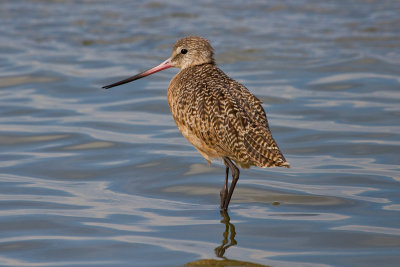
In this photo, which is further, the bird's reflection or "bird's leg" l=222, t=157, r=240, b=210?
"bird's leg" l=222, t=157, r=240, b=210

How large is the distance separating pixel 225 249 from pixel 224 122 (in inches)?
35.3

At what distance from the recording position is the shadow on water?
14.3 feet

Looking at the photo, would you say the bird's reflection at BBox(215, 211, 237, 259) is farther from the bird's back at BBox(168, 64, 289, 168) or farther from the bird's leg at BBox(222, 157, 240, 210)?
the bird's back at BBox(168, 64, 289, 168)

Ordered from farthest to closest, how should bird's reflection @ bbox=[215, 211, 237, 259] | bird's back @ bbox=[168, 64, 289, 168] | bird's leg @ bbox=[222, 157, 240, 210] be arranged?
bird's leg @ bbox=[222, 157, 240, 210] < bird's back @ bbox=[168, 64, 289, 168] < bird's reflection @ bbox=[215, 211, 237, 259]

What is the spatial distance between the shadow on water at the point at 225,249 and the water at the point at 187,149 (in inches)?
0.5

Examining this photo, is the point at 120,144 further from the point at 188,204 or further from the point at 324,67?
the point at 324,67

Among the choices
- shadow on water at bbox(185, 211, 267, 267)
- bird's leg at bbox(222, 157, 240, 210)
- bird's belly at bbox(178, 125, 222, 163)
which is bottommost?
shadow on water at bbox(185, 211, 267, 267)

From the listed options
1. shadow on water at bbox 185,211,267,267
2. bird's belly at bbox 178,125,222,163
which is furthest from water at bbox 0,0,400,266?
bird's belly at bbox 178,125,222,163

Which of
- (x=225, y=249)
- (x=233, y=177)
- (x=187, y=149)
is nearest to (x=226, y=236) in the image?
(x=225, y=249)

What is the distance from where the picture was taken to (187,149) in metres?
6.91

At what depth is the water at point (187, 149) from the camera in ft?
15.3

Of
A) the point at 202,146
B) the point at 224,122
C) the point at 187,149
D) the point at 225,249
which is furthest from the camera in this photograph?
the point at 187,149

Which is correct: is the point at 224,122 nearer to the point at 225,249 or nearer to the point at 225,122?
the point at 225,122

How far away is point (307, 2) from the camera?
45.9 ft
